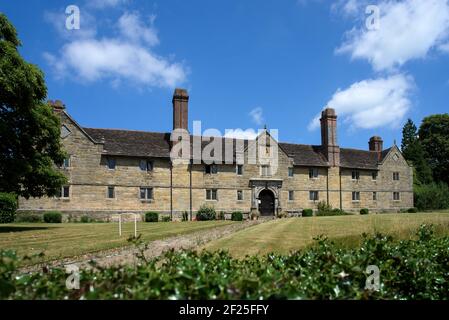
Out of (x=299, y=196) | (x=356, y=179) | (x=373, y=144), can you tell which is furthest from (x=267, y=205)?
(x=373, y=144)

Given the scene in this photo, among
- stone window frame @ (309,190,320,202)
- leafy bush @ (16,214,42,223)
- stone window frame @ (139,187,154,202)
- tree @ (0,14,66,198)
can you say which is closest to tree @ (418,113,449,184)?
stone window frame @ (309,190,320,202)

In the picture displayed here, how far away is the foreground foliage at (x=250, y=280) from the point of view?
148 inches

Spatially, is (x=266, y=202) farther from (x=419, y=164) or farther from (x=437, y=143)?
(x=437, y=143)

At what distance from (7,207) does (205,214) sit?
17151mm

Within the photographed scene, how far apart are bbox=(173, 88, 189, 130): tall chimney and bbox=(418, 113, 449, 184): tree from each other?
163 ft

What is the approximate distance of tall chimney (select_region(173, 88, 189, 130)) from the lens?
4022cm

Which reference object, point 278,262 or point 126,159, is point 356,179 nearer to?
point 126,159

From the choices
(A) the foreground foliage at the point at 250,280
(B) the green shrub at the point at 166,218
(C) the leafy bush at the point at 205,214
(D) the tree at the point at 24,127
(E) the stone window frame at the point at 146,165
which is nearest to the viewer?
(A) the foreground foliage at the point at 250,280

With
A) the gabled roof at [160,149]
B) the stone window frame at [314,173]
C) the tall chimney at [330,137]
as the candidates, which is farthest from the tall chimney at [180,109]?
the tall chimney at [330,137]

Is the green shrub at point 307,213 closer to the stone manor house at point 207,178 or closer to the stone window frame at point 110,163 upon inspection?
the stone manor house at point 207,178

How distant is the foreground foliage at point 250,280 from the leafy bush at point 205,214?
33.1 meters

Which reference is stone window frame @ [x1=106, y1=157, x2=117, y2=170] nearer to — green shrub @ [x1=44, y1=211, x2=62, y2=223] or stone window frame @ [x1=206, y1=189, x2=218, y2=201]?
green shrub @ [x1=44, y1=211, x2=62, y2=223]

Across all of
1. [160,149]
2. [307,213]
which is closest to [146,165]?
[160,149]
